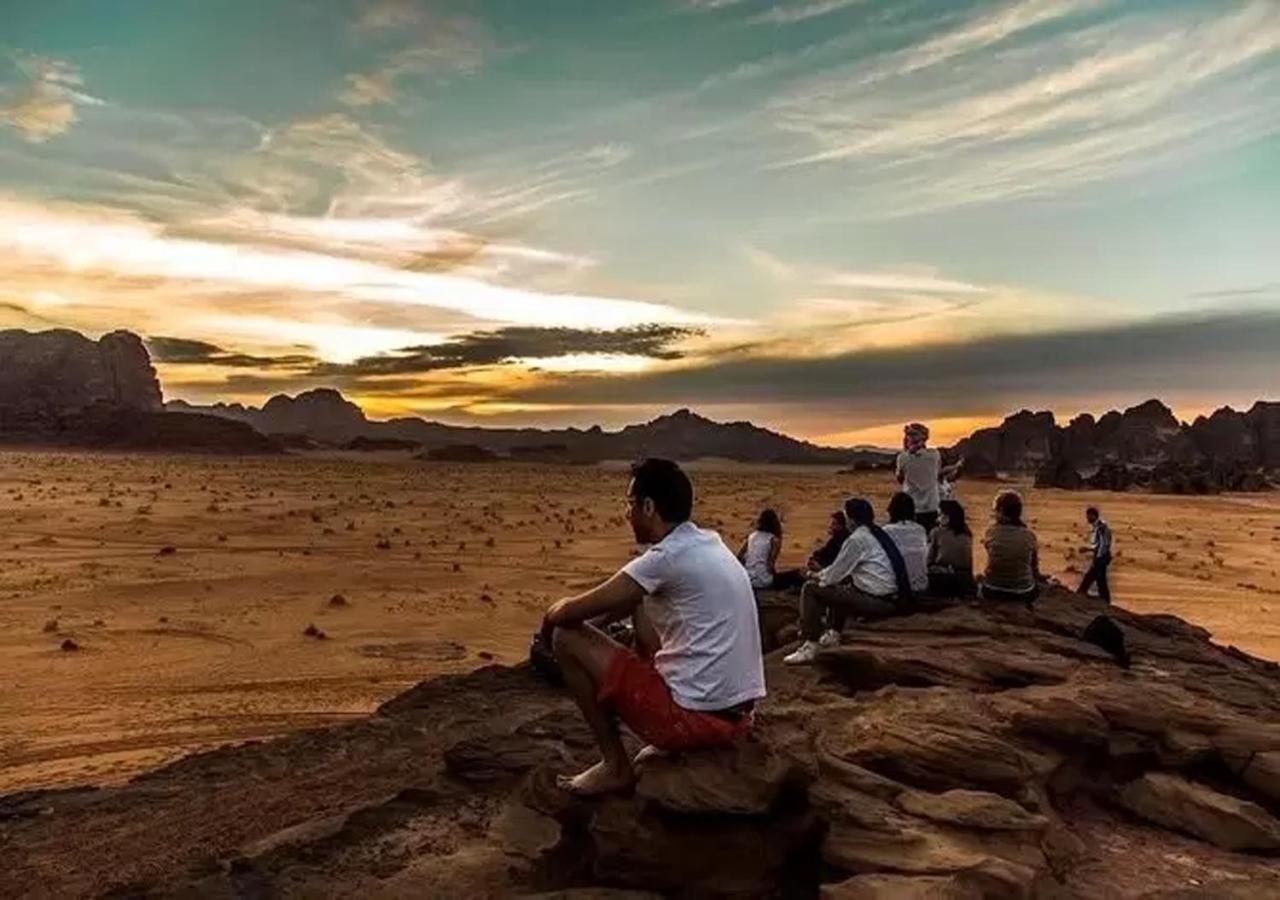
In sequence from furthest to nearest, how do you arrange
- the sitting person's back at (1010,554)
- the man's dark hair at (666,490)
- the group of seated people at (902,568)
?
the sitting person's back at (1010,554) < the group of seated people at (902,568) < the man's dark hair at (666,490)

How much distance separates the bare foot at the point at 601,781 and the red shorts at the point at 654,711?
34 centimetres

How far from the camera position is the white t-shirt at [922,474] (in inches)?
601

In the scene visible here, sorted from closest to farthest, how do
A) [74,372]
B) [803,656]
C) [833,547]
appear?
[803,656], [833,547], [74,372]

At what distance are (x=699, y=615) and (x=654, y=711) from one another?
67 cm

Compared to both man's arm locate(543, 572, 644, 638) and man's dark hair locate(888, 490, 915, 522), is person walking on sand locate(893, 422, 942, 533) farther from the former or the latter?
man's arm locate(543, 572, 644, 638)

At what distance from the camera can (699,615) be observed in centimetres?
634

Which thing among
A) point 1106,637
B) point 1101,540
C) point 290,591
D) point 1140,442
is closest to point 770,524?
point 1106,637

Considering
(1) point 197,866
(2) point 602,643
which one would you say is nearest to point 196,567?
(1) point 197,866

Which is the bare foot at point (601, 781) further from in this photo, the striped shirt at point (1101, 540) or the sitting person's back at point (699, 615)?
the striped shirt at point (1101, 540)

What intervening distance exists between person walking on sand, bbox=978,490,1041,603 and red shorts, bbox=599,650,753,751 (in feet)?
26.3

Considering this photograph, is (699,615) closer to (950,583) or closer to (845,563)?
(845,563)

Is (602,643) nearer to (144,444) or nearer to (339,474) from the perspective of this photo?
(339,474)

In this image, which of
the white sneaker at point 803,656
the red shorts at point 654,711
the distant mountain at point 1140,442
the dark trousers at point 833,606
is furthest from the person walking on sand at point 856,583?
the distant mountain at point 1140,442

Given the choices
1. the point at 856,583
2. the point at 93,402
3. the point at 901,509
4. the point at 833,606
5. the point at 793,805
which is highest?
the point at 93,402
